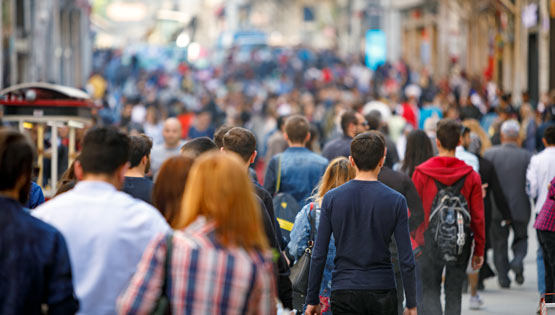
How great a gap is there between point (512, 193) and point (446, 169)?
314 centimetres

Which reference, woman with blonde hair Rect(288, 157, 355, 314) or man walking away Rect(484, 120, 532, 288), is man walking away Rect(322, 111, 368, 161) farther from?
woman with blonde hair Rect(288, 157, 355, 314)

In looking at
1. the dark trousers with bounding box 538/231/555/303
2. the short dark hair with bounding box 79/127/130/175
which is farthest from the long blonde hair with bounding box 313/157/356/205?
the short dark hair with bounding box 79/127/130/175

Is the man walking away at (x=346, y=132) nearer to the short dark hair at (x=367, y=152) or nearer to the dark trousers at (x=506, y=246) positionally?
the dark trousers at (x=506, y=246)

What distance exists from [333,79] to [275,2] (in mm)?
67161

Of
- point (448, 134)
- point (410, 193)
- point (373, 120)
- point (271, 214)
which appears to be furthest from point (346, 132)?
point (271, 214)

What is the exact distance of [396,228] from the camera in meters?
5.50

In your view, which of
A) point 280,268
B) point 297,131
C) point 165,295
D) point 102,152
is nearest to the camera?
point 165,295

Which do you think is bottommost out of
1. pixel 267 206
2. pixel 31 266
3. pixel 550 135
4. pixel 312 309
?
pixel 312 309

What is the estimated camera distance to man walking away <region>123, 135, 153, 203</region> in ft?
18.8

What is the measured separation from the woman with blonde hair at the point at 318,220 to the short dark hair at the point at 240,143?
21.7 inches

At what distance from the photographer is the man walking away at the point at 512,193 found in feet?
33.9

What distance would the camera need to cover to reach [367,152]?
558cm

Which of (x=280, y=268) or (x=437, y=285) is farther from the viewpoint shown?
(x=437, y=285)

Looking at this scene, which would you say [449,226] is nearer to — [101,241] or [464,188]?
[464,188]
